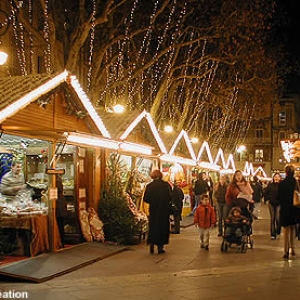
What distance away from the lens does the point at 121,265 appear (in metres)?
10.6

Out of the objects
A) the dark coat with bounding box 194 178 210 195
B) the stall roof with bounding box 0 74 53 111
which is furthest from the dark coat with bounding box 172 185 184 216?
the stall roof with bounding box 0 74 53 111

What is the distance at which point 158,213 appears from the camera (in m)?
12.2

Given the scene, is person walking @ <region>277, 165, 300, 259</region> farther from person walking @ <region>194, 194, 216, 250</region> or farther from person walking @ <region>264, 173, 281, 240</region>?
person walking @ <region>264, 173, 281, 240</region>

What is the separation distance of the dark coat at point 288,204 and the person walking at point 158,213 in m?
2.61

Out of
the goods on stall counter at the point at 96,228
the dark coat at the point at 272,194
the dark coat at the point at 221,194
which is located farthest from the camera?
the dark coat at the point at 221,194

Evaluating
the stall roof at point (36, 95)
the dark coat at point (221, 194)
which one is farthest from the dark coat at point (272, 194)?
the stall roof at point (36, 95)

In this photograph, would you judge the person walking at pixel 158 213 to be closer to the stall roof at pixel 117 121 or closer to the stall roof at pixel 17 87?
the stall roof at pixel 117 121

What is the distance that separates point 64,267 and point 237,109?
2500 cm

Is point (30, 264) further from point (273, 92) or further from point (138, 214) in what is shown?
point (273, 92)

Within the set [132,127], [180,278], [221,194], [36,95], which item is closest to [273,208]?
[221,194]

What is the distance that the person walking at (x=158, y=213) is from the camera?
39.7 feet

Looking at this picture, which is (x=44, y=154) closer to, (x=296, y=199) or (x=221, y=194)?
(x=296, y=199)

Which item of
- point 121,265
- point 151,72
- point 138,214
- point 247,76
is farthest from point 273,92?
point 121,265

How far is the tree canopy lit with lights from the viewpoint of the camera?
1706 cm
